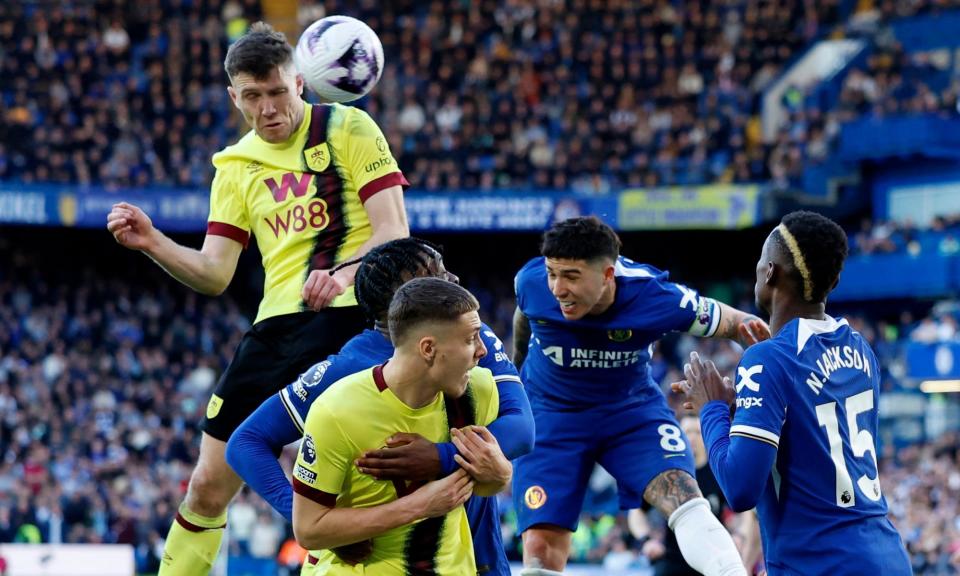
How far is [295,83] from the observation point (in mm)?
6633

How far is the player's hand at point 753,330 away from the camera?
21.3 feet

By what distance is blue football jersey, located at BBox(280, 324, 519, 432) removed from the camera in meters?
5.38

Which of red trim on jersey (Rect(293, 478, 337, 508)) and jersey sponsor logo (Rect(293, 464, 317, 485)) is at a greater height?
jersey sponsor logo (Rect(293, 464, 317, 485))

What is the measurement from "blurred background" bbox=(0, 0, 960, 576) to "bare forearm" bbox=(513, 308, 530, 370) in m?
15.1

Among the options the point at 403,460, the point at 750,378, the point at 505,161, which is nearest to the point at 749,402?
the point at 750,378

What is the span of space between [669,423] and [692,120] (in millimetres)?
21930

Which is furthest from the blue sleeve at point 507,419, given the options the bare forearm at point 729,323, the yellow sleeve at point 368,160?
the bare forearm at point 729,323

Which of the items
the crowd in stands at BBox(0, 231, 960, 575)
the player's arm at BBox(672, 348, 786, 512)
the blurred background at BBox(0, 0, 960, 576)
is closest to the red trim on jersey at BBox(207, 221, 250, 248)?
the player's arm at BBox(672, 348, 786, 512)

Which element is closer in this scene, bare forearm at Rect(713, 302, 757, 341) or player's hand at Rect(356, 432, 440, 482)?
player's hand at Rect(356, 432, 440, 482)

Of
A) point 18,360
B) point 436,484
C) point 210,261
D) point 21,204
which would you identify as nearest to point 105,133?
point 21,204

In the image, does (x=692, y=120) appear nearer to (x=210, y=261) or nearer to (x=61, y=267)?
(x=61, y=267)

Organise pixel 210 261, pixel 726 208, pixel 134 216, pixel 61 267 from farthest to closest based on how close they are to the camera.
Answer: pixel 61 267, pixel 726 208, pixel 210 261, pixel 134 216

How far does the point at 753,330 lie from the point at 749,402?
1.60 m

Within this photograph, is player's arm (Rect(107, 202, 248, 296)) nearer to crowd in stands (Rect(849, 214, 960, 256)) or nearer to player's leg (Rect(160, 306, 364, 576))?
player's leg (Rect(160, 306, 364, 576))
